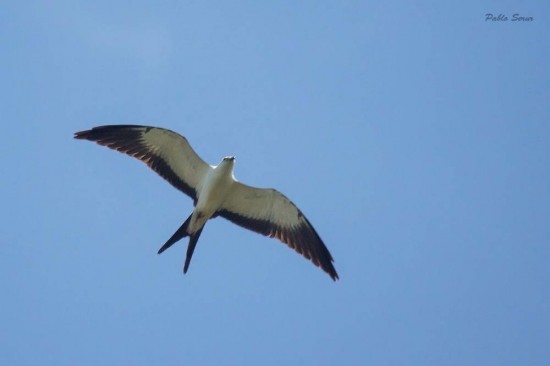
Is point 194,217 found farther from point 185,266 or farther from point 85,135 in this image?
point 85,135

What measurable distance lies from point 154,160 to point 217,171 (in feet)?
4.29

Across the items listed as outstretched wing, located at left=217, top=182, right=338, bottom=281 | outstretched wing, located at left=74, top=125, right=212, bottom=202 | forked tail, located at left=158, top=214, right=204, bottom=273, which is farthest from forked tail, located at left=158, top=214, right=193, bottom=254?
outstretched wing, located at left=217, top=182, right=338, bottom=281

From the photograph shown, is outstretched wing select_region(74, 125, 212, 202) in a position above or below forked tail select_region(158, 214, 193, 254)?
above

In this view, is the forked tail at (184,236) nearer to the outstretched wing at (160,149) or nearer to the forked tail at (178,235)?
the forked tail at (178,235)

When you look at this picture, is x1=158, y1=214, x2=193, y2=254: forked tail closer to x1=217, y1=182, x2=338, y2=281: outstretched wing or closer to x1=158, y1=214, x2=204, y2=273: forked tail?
x1=158, y1=214, x2=204, y2=273: forked tail

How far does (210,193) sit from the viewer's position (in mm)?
14875

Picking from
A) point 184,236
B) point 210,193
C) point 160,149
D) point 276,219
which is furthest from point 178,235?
point 276,219

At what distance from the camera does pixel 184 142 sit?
1494 cm

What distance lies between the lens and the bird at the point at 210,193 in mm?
14867

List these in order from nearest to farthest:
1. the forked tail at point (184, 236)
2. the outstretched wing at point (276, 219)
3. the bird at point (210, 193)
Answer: the forked tail at point (184, 236)
the bird at point (210, 193)
the outstretched wing at point (276, 219)

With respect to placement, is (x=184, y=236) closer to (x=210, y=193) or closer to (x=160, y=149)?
(x=210, y=193)

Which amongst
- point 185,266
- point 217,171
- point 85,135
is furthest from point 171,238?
point 85,135

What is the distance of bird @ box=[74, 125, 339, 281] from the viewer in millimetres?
14867

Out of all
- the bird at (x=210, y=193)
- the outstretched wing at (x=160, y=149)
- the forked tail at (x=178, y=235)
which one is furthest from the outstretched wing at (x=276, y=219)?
the forked tail at (x=178, y=235)
